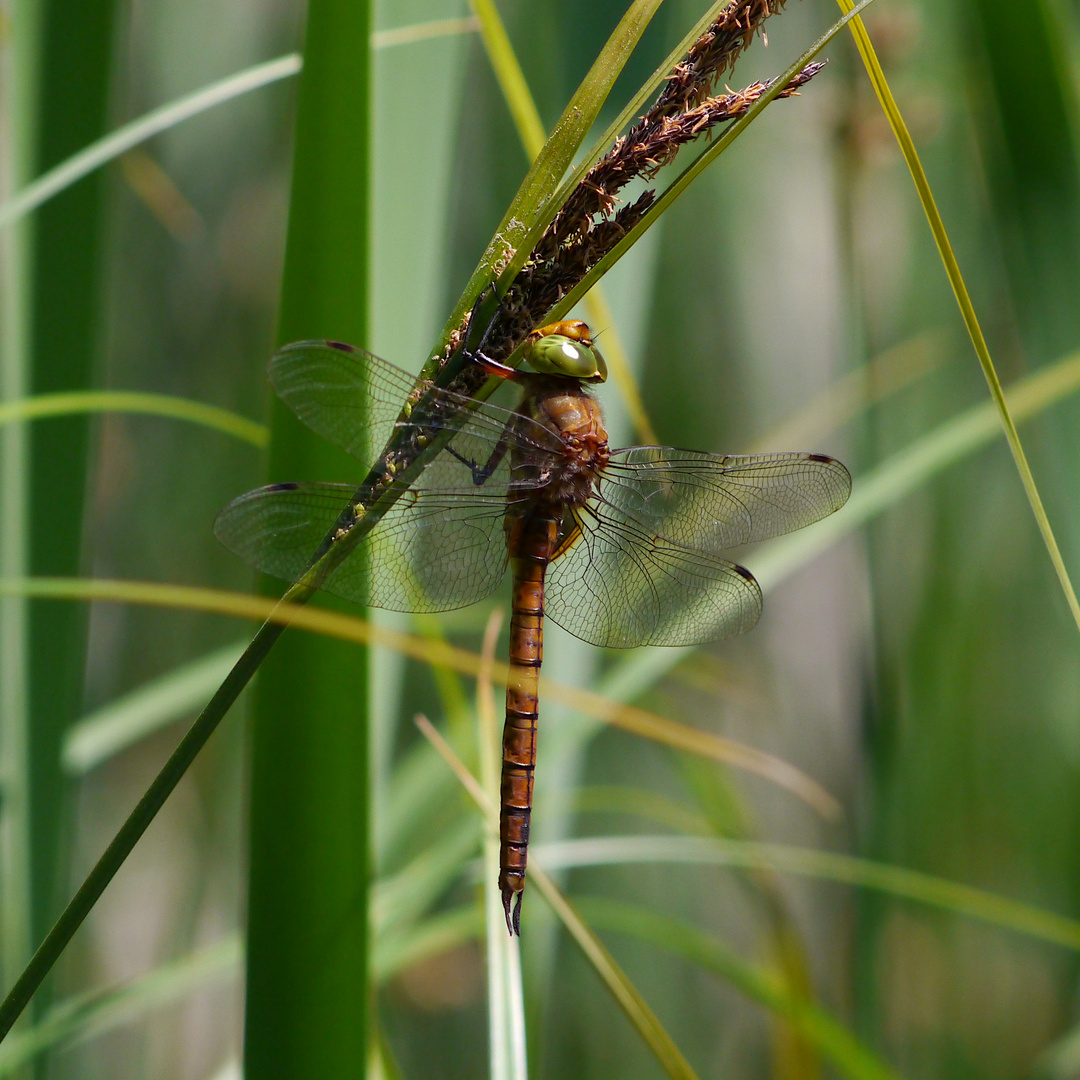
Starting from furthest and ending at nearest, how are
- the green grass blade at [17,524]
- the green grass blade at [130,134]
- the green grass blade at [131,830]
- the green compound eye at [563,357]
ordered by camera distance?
the green compound eye at [563,357] → the green grass blade at [17,524] → the green grass blade at [130,134] → the green grass blade at [131,830]

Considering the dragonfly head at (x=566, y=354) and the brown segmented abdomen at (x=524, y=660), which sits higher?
the dragonfly head at (x=566, y=354)

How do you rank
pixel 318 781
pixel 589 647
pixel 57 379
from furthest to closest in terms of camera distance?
1. pixel 589 647
2. pixel 57 379
3. pixel 318 781

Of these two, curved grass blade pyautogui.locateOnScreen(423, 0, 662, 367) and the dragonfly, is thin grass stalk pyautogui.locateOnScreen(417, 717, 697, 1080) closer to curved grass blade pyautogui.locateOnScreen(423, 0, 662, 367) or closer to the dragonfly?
the dragonfly

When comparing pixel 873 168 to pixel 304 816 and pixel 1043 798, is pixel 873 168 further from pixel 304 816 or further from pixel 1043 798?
pixel 304 816

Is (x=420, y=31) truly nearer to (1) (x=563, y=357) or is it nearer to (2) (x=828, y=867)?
(1) (x=563, y=357)

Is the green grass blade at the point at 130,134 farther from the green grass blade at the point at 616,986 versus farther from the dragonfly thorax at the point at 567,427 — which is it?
the green grass blade at the point at 616,986

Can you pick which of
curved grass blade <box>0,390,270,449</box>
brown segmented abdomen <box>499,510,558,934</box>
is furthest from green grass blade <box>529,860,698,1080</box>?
curved grass blade <box>0,390,270,449</box>

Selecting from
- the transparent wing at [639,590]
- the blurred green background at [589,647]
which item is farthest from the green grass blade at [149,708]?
the transparent wing at [639,590]

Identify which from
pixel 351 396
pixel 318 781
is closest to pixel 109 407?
pixel 351 396
